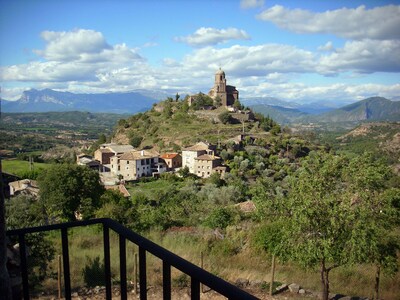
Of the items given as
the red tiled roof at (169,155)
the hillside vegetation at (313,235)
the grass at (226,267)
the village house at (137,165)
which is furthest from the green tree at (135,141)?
the grass at (226,267)

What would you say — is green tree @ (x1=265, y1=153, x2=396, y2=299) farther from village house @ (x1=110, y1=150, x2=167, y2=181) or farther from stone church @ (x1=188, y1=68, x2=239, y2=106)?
stone church @ (x1=188, y1=68, x2=239, y2=106)

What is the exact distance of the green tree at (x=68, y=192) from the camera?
17781 mm

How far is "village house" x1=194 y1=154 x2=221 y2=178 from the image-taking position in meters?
42.8

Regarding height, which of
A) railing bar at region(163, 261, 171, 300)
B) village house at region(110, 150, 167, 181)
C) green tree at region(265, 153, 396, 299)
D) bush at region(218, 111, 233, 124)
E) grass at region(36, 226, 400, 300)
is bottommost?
village house at region(110, 150, 167, 181)

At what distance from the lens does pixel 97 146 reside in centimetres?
6197

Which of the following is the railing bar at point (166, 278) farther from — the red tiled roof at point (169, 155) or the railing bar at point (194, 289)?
the red tiled roof at point (169, 155)

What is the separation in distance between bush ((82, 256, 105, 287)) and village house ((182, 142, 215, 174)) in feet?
126

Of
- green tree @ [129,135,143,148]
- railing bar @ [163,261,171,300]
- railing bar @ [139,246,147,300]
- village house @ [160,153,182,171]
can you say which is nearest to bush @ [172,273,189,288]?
railing bar @ [139,246,147,300]

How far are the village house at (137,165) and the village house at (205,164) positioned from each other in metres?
5.28

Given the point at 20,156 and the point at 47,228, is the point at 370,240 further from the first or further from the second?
the point at 20,156

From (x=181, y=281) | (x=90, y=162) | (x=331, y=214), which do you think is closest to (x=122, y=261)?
(x=181, y=281)

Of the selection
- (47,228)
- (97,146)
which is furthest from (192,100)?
(47,228)

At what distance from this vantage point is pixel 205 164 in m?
43.4

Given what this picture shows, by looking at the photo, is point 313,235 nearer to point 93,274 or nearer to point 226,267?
point 226,267
